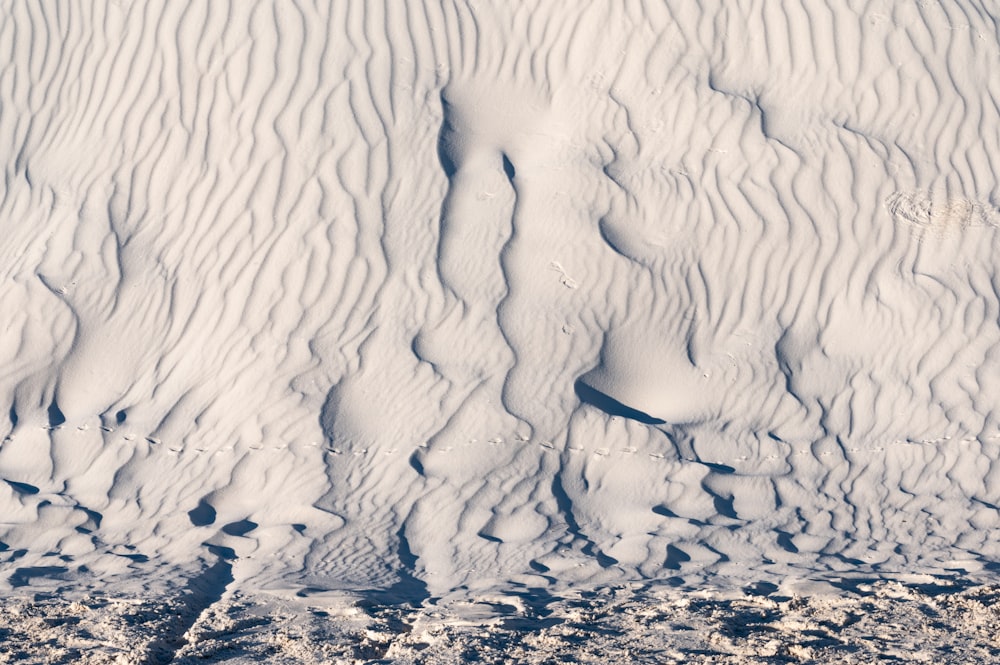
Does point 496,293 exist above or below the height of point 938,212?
below

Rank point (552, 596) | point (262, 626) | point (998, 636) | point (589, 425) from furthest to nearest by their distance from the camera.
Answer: point (589, 425) → point (552, 596) → point (262, 626) → point (998, 636)

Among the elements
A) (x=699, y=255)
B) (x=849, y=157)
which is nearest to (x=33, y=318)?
(x=699, y=255)

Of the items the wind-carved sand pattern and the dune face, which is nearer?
the dune face

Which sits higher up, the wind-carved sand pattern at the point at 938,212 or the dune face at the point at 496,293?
the wind-carved sand pattern at the point at 938,212

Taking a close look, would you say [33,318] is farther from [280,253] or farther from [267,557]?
[267,557]

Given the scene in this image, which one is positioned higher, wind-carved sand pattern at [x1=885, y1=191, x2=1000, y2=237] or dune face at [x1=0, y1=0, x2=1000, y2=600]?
wind-carved sand pattern at [x1=885, y1=191, x2=1000, y2=237]

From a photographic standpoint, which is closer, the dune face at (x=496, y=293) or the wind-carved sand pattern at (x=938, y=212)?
the dune face at (x=496, y=293)

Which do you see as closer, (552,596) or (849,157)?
(552,596)

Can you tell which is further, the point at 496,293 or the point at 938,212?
the point at 938,212
